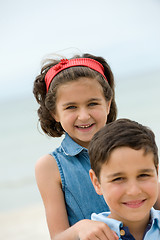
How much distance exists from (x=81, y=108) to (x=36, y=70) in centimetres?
242

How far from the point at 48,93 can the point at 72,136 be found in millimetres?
279

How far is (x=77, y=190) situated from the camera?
204 cm

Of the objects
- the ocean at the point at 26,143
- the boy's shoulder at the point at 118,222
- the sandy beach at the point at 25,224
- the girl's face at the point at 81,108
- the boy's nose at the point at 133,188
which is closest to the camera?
the boy's nose at the point at 133,188

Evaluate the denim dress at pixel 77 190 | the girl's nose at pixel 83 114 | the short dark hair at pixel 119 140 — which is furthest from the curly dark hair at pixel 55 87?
the short dark hair at pixel 119 140

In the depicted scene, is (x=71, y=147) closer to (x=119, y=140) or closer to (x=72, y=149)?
(x=72, y=149)

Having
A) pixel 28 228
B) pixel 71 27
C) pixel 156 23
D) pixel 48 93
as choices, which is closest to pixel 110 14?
pixel 71 27

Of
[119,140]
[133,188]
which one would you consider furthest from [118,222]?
[119,140]

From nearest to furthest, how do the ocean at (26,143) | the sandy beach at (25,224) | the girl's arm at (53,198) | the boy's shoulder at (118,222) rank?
the boy's shoulder at (118,222) → the girl's arm at (53,198) → the sandy beach at (25,224) → the ocean at (26,143)

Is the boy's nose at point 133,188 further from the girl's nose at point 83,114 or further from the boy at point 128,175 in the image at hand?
the girl's nose at point 83,114

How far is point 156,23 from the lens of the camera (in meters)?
24.1

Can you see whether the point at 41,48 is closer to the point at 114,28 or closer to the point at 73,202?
the point at 114,28

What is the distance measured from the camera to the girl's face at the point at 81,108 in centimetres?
205

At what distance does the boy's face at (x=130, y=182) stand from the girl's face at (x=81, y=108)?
1.79ft

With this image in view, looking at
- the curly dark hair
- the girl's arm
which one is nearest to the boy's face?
the girl's arm
